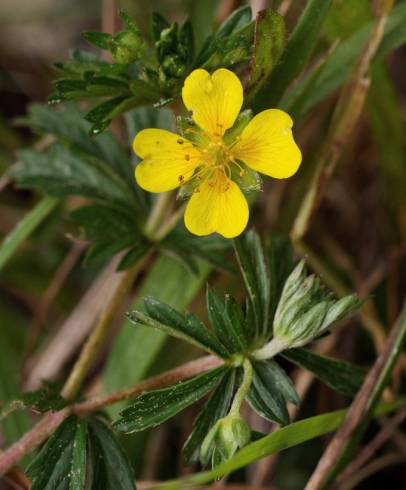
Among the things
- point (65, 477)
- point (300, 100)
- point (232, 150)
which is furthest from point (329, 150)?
point (65, 477)

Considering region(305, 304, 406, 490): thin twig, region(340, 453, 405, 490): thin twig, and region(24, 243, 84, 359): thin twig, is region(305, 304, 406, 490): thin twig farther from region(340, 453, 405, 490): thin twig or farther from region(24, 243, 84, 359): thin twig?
region(24, 243, 84, 359): thin twig

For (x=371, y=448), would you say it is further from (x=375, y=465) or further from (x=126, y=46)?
(x=126, y=46)

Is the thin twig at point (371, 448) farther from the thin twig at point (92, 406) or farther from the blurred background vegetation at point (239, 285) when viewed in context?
the thin twig at point (92, 406)

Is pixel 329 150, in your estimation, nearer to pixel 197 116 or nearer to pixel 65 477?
pixel 197 116

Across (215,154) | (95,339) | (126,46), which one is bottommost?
(95,339)

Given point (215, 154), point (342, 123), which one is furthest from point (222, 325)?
point (342, 123)

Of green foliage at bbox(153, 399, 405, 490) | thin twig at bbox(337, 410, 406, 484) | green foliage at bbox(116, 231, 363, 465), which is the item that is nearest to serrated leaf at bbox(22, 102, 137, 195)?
green foliage at bbox(116, 231, 363, 465)
